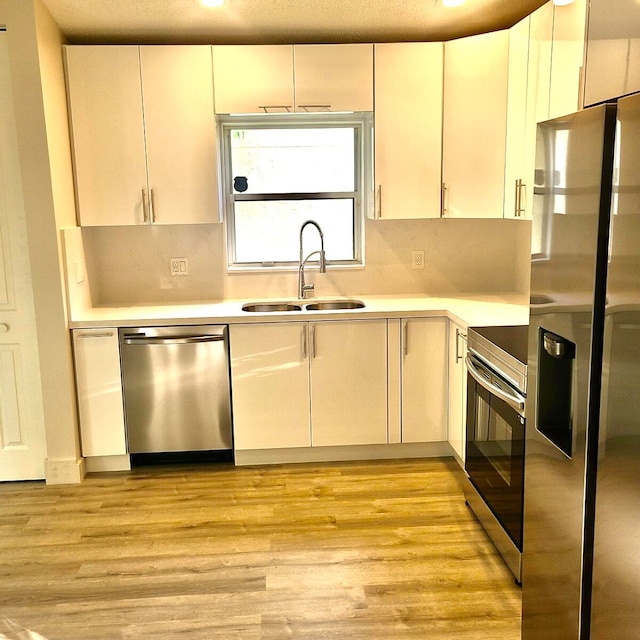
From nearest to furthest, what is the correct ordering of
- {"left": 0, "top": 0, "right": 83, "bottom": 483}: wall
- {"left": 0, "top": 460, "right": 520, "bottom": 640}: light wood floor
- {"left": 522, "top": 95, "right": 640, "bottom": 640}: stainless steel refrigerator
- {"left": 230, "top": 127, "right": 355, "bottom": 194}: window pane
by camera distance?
{"left": 522, "top": 95, "right": 640, "bottom": 640}: stainless steel refrigerator, {"left": 0, "top": 460, "right": 520, "bottom": 640}: light wood floor, {"left": 0, "top": 0, "right": 83, "bottom": 483}: wall, {"left": 230, "top": 127, "right": 355, "bottom": 194}: window pane

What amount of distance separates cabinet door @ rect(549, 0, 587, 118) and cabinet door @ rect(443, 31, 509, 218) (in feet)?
2.14

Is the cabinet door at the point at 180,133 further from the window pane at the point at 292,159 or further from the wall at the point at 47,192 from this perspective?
the wall at the point at 47,192

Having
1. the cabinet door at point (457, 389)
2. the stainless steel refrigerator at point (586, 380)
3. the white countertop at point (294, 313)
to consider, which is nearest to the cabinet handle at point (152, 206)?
the white countertop at point (294, 313)

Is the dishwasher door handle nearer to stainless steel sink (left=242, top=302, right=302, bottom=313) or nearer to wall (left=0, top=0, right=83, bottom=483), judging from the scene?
wall (left=0, top=0, right=83, bottom=483)

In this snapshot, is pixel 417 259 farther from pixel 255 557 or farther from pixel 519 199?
pixel 255 557

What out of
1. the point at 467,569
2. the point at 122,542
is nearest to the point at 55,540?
A: the point at 122,542

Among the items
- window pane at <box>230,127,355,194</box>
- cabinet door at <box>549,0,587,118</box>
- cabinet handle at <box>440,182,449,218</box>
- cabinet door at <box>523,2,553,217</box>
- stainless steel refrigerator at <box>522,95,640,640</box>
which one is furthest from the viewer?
window pane at <box>230,127,355,194</box>

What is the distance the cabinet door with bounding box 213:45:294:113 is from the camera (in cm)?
362

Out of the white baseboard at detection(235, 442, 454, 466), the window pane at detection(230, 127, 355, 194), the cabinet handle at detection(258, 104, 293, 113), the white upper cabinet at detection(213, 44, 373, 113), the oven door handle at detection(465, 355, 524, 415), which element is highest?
the white upper cabinet at detection(213, 44, 373, 113)

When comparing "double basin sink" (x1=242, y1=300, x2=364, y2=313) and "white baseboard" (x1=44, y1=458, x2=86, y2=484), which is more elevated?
"double basin sink" (x1=242, y1=300, x2=364, y2=313)

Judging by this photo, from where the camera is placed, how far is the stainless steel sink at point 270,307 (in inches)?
158

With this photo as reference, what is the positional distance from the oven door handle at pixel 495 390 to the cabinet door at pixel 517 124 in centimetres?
94

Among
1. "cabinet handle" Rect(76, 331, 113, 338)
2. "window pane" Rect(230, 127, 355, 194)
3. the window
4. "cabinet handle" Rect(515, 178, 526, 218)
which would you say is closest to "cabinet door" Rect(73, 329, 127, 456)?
A: "cabinet handle" Rect(76, 331, 113, 338)

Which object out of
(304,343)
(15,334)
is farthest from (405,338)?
(15,334)
